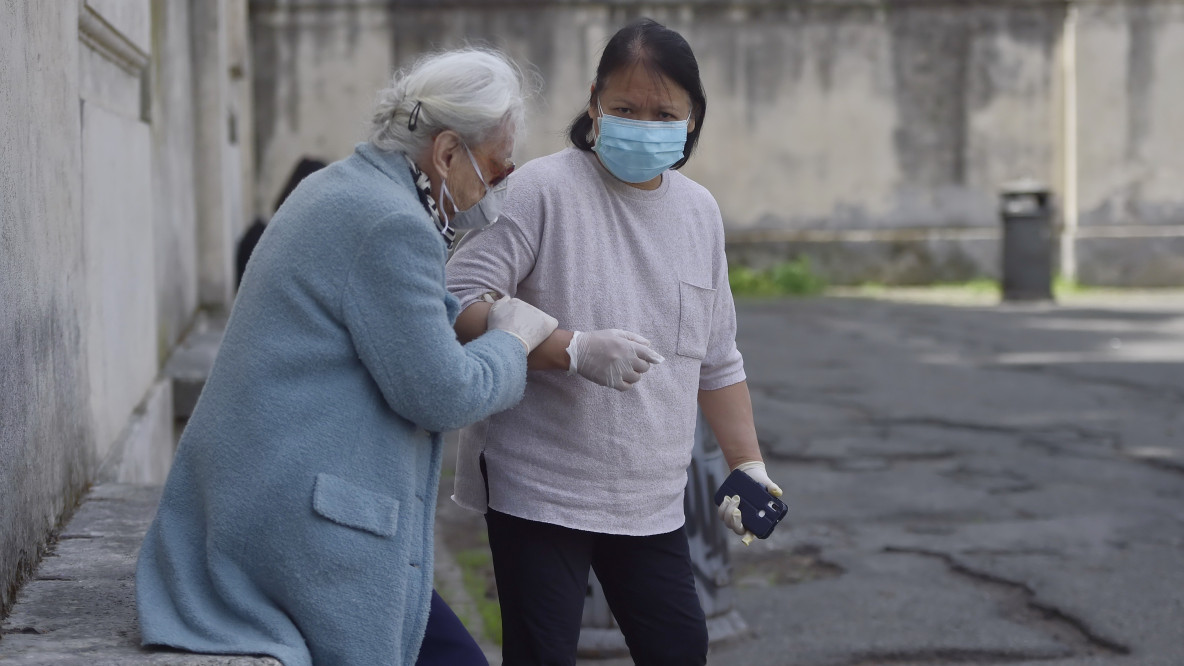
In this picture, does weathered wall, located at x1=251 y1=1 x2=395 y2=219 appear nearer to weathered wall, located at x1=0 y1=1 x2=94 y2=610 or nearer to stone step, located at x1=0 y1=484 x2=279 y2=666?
weathered wall, located at x1=0 y1=1 x2=94 y2=610

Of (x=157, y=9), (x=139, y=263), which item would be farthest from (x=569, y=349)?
(x=157, y=9)

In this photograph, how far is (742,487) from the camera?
2639mm

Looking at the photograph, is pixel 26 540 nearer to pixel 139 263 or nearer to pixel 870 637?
pixel 139 263

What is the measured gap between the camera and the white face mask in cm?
219

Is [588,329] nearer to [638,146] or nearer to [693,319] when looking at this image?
[693,319]

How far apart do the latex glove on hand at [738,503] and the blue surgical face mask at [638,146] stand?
0.64m

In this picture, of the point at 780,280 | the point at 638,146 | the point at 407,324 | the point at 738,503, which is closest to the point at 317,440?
the point at 407,324

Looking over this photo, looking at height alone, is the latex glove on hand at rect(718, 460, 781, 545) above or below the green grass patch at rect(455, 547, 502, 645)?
above

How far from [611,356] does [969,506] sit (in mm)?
3621

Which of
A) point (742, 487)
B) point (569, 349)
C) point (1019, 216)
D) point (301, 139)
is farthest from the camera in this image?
point (301, 139)

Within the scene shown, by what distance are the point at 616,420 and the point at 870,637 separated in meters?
1.89

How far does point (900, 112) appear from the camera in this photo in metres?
15.5

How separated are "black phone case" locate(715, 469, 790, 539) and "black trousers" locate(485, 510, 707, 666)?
0.14m

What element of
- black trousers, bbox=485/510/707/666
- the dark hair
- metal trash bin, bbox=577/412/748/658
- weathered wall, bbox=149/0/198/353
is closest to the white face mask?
the dark hair
